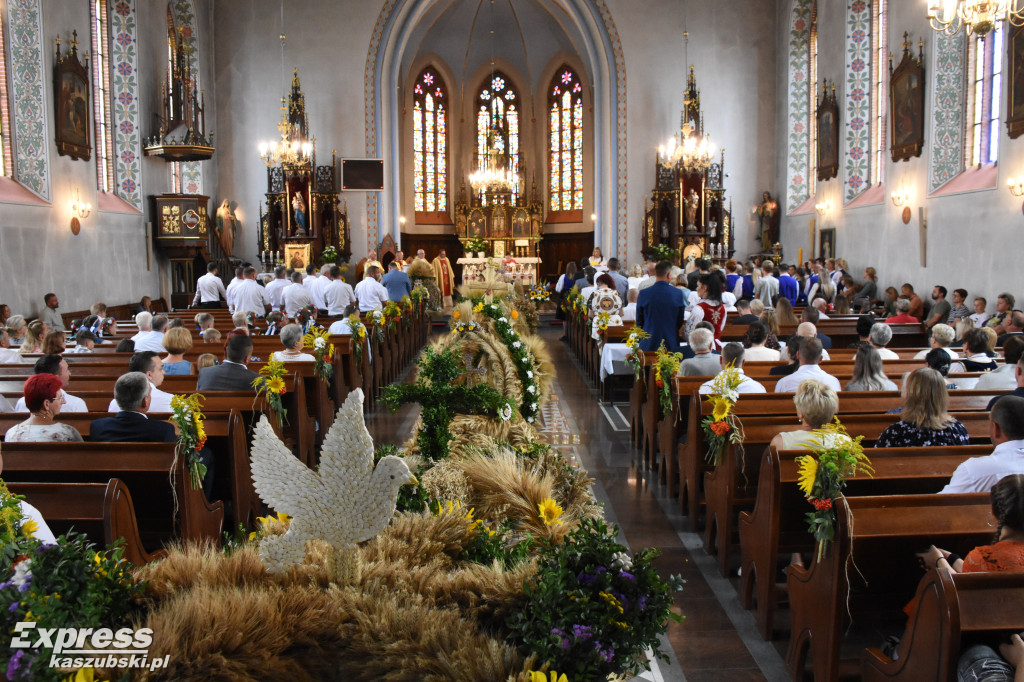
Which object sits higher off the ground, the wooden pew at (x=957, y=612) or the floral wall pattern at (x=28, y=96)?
the floral wall pattern at (x=28, y=96)

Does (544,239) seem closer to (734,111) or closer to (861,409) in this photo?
(734,111)

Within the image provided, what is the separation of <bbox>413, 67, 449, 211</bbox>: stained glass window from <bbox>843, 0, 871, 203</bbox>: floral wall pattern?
45.9ft

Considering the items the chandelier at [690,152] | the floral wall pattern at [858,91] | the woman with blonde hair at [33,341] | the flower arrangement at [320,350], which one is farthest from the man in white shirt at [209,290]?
the floral wall pattern at [858,91]

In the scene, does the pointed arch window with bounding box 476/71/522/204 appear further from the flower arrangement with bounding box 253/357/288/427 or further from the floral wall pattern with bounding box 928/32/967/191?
the flower arrangement with bounding box 253/357/288/427

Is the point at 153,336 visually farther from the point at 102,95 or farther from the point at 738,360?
the point at 102,95

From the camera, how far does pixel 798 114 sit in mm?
20344

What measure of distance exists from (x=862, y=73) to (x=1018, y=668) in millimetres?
17206

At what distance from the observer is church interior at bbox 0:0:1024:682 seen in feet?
7.95

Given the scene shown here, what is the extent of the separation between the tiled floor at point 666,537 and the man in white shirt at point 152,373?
2904mm

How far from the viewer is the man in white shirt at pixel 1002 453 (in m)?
3.28

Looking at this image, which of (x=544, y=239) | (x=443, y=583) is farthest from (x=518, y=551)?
(x=544, y=239)

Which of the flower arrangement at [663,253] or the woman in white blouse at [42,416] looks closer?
the woman in white blouse at [42,416]

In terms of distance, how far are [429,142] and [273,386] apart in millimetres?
22709

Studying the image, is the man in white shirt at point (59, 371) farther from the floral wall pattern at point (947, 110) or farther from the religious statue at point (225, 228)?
the religious statue at point (225, 228)
